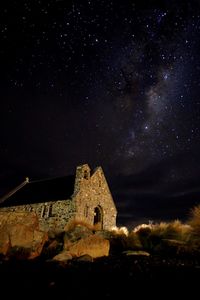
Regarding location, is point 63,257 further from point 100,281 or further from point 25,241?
point 100,281

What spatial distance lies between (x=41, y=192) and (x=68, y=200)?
510 cm

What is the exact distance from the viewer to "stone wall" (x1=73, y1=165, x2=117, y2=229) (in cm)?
2258

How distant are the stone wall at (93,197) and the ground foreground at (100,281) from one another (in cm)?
1563

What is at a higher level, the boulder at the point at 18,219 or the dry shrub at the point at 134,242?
the boulder at the point at 18,219

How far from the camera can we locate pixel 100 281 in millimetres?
5039

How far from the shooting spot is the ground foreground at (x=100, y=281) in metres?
4.21

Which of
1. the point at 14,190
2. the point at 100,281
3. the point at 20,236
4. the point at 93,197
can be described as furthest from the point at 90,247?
the point at 14,190

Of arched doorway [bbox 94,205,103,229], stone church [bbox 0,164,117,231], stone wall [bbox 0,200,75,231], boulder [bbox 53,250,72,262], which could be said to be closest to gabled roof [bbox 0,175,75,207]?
stone church [bbox 0,164,117,231]

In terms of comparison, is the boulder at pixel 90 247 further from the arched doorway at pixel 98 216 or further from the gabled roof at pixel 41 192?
the arched doorway at pixel 98 216

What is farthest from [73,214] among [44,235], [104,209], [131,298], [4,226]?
[131,298]

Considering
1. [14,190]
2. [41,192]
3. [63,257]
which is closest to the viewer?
[63,257]

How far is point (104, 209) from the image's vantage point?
2612 centimetres

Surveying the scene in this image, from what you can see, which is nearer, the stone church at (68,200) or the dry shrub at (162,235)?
the dry shrub at (162,235)

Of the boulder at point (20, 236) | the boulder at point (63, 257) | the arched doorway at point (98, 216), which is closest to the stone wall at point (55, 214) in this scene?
the arched doorway at point (98, 216)
